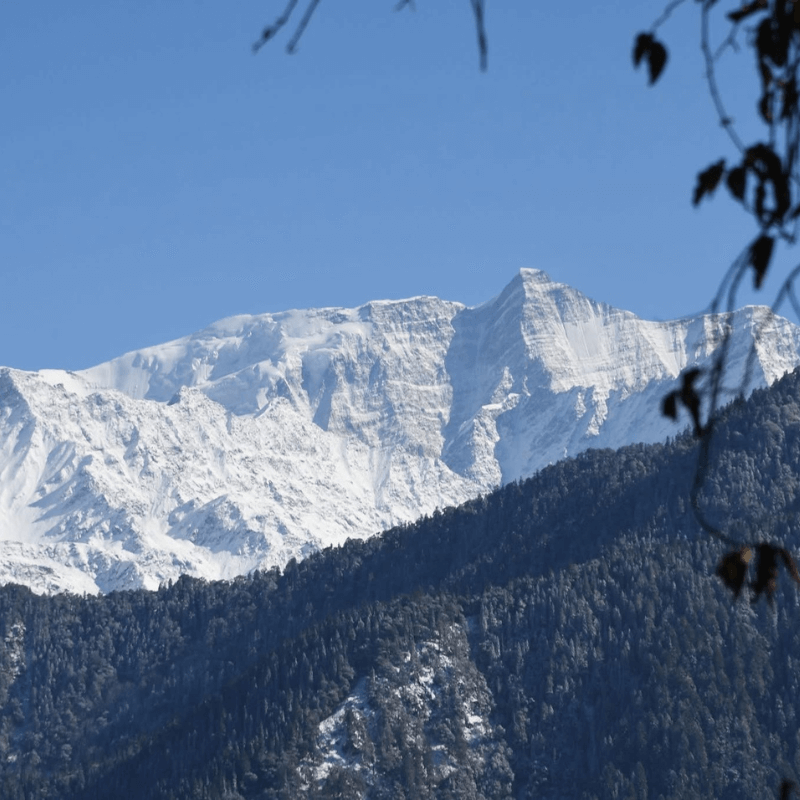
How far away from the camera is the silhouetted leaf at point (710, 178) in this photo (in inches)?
557

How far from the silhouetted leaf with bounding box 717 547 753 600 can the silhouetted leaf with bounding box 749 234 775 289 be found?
2023 millimetres

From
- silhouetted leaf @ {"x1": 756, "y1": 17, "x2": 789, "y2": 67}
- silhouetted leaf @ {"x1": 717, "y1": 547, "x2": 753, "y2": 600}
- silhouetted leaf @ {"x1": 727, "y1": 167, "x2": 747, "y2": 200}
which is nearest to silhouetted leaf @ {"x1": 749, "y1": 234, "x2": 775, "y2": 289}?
silhouetted leaf @ {"x1": 727, "y1": 167, "x2": 747, "y2": 200}

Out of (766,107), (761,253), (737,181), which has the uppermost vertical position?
(766,107)

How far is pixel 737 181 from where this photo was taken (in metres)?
14.1

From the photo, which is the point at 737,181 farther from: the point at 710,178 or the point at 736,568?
the point at 736,568

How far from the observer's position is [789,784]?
13.6m

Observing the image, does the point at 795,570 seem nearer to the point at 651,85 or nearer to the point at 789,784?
the point at 789,784

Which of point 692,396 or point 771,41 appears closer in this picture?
point 692,396

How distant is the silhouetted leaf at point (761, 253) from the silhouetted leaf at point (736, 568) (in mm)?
2023

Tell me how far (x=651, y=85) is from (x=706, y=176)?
36.6 inches

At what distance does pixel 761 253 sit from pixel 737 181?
2.06 ft

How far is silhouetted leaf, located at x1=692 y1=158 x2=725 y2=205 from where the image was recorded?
14.2 m

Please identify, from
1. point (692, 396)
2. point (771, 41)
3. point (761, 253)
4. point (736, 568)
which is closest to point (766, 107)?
point (771, 41)

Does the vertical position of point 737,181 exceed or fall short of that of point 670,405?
it exceeds it
